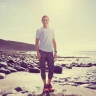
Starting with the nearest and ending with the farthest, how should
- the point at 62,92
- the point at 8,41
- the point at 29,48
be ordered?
1. the point at 62,92
2. the point at 8,41
3. the point at 29,48

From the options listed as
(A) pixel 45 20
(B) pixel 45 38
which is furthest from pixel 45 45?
(A) pixel 45 20

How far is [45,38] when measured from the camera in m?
6.25

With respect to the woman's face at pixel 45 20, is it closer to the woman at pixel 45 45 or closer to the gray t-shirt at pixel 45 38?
the woman at pixel 45 45

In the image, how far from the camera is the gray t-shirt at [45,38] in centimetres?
620

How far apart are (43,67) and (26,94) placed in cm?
95

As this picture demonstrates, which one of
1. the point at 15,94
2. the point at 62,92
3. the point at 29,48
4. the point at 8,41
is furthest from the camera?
the point at 29,48

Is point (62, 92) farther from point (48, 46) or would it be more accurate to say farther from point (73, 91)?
point (48, 46)

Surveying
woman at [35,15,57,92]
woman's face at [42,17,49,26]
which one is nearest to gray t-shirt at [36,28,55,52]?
woman at [35,15,57,92]

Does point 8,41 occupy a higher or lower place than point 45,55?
higher

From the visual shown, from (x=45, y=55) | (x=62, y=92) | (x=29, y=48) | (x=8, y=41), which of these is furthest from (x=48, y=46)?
(x=29, y=48)

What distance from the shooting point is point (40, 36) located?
20.5 feet

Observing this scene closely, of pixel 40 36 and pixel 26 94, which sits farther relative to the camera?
pixel 40 36

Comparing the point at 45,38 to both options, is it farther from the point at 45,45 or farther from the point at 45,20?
the point at 45,20

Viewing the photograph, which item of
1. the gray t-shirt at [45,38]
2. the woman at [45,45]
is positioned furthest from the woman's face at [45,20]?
the gray t-shirt at [45,38]
